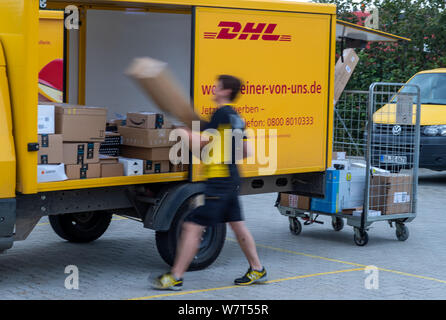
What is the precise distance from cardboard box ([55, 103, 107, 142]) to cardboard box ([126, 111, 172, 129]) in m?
0.41

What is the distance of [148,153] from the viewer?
7059mm

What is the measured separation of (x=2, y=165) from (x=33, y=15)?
1.22 metres

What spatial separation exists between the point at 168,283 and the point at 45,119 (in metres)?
1.71

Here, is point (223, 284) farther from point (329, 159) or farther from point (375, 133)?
point (375, 133)

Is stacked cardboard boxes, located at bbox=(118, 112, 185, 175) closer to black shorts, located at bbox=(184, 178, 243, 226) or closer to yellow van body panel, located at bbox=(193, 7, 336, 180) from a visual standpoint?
yellow van body panel, located at bbox=(193, 7, 336, 180)

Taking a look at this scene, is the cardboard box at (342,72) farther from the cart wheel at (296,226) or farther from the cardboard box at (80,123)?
the cardboard box at (80,123)

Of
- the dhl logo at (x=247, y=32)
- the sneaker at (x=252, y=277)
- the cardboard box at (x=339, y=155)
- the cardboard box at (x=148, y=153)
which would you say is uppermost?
the dhl logo at (x=247, y=32)

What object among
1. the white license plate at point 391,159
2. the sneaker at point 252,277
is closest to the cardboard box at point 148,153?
the sneaker at point 252,277

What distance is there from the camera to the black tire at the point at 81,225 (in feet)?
28.0

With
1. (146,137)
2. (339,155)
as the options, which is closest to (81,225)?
(146,137)

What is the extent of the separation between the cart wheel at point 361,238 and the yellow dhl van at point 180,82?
0.78 metres
